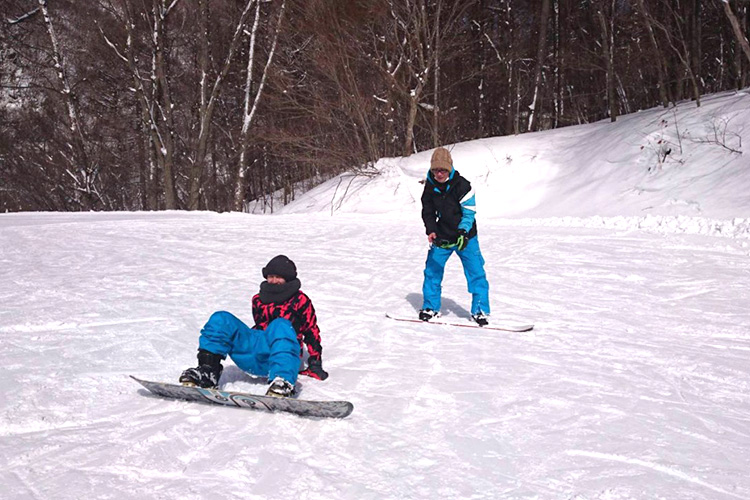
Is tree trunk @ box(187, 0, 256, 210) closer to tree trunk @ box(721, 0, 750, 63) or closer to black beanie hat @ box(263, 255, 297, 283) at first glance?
tree trunk @ box(721, 0, 750, 63)

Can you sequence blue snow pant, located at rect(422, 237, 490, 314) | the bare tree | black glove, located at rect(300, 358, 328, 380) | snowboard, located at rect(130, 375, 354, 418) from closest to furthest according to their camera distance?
snowboard, located at rect(130, 375, 354, 418), black glove, located at rect(300, 358, 328, 380), blue snow pant, located at rect(422, 237, 490, 314), the bare tree

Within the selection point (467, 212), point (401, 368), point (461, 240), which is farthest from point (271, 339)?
point (467, 212)

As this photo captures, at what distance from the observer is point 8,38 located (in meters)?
21.6

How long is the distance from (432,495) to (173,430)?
1.39 metres

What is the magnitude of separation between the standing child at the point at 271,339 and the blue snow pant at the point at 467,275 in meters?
2.03

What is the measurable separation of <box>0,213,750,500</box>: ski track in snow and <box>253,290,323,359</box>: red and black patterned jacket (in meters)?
0.31

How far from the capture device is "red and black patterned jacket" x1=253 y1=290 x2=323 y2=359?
3.92m

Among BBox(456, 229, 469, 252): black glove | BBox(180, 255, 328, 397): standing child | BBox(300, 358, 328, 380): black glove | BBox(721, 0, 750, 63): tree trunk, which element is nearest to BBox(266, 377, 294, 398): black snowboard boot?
BBox(180, 255, 328, 397): standing child

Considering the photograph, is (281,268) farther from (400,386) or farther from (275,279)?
(400,386)

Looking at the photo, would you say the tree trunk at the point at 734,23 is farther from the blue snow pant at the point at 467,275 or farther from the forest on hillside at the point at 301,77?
the blue snow pant at the point at 467,275

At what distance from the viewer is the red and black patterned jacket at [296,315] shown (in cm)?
392

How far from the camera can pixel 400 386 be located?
3967 mm

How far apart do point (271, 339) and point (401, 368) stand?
3.60ft

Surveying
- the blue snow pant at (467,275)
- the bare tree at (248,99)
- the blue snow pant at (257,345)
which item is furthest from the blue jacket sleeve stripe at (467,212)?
the bare tree at (248,99)
